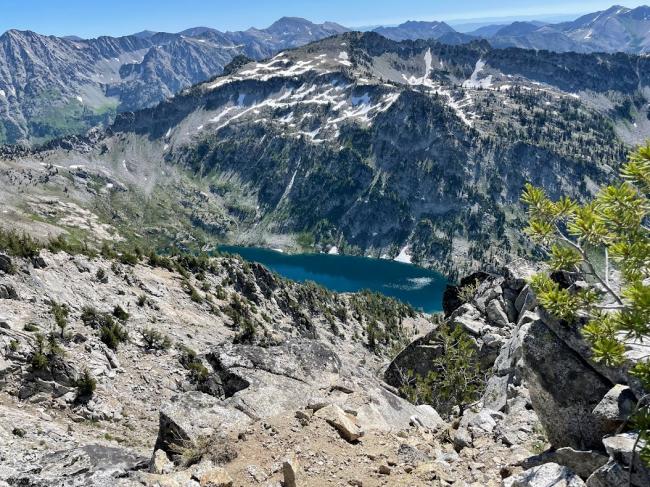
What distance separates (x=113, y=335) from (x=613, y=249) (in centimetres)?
3774

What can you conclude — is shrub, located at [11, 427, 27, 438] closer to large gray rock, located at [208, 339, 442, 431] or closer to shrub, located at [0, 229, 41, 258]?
large gray rock, located at [208, 339, 442, 431]

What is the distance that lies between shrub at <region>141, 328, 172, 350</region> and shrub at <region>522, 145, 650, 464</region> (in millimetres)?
36896

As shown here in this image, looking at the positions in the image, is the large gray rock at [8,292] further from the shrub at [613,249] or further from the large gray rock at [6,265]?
the shrub at [613,249]

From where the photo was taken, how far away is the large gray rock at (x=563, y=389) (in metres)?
14.5

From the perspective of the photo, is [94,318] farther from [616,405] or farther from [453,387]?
[616,405]

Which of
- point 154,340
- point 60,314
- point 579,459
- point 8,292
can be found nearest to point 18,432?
point 60,314

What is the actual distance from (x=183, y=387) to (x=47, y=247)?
103 feet

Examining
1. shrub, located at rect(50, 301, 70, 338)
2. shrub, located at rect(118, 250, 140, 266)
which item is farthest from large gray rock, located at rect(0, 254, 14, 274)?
shrub, located at rect(118, 250, 140, 266)

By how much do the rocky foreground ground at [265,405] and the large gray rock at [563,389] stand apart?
44 mm

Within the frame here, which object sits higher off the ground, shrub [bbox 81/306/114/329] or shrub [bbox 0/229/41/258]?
A: shrub [bbox 0/229/41/258]

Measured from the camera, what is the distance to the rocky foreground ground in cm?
1493

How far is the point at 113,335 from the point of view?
39000 millimetres

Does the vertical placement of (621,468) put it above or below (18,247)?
above

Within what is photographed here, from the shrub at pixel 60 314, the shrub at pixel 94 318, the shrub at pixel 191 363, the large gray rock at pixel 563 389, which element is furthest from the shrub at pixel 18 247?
the large gray rock at pixel 563 389
